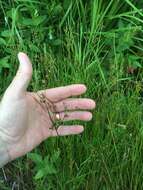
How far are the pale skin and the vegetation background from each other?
0.26 ft

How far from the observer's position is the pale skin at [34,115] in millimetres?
2115

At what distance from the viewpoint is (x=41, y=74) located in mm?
2578

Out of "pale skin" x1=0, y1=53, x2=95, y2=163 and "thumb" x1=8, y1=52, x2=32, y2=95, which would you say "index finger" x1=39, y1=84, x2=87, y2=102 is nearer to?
"pale skin" x1=0, y1=53, x2=95, y2=163

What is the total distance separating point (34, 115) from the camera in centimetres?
224

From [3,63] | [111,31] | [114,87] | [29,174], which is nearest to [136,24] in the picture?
[111,31]

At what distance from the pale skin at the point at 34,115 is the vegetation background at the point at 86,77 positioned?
0.26ft

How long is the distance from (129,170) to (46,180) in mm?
340

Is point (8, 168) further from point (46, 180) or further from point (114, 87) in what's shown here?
point (114, 87)

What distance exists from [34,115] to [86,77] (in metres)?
0.33

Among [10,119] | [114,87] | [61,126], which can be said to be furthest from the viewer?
[114,87]

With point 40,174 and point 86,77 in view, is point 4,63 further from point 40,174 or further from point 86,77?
point 40,174

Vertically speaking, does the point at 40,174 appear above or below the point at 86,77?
below

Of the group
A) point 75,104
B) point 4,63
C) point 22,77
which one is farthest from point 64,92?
point 4,63

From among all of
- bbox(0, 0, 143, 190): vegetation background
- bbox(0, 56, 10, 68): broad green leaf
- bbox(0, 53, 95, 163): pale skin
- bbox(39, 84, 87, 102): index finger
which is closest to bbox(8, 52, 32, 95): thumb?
bbox(0, 53, 95, 163): pale skin
